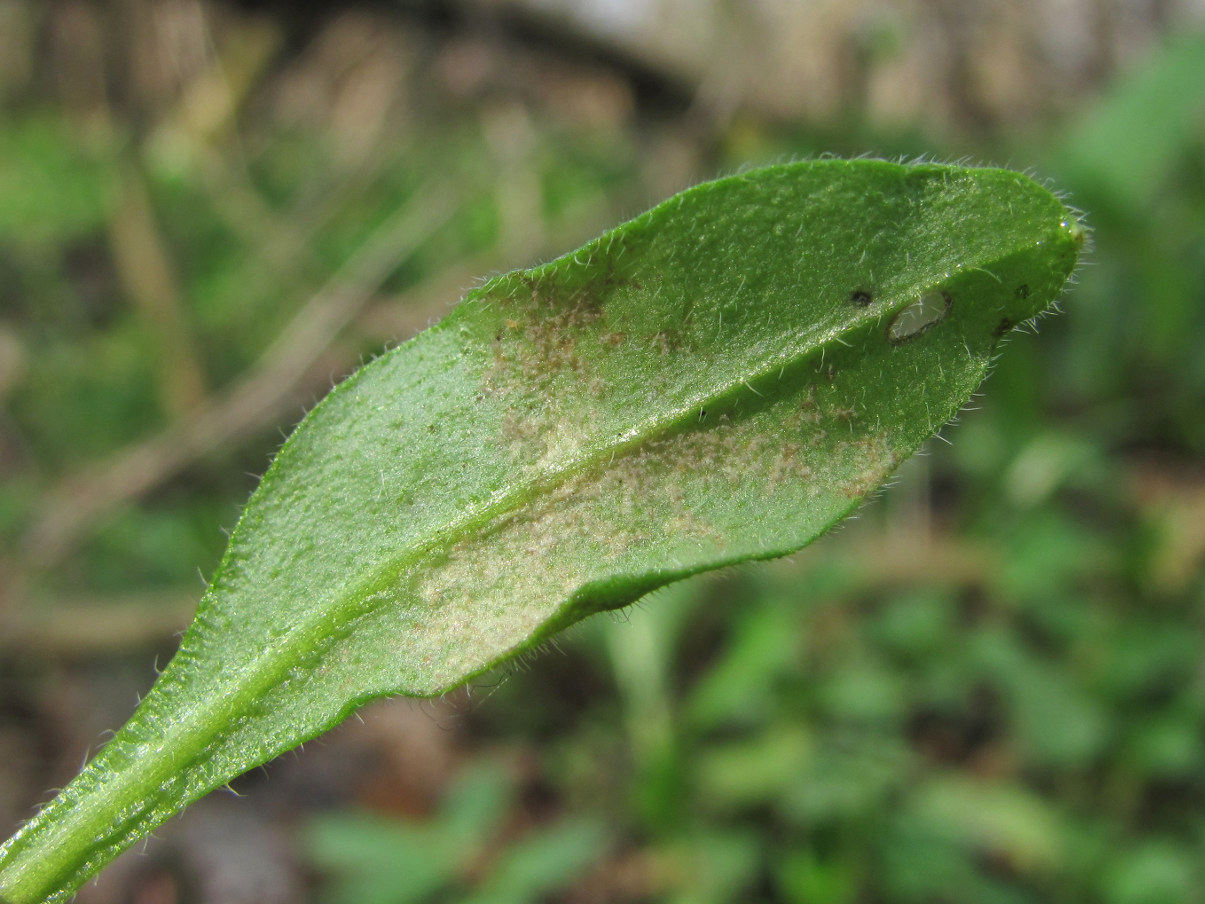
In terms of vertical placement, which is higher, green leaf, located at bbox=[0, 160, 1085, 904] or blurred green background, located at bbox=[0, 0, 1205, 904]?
green leaf, located at bbox=[0, 160, 1085, 904]

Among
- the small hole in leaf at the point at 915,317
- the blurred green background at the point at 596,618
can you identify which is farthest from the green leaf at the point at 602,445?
the blurred green background at the point at 596,618

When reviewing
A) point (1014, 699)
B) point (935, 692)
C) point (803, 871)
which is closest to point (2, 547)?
point (803, 871)

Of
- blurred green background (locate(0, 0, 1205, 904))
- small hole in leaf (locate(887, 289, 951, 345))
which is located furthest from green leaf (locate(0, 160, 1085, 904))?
blurred green background (locate(0, 0, 1205, 904))

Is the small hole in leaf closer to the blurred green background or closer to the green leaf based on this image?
the green leaf

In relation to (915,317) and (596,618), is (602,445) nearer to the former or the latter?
(915,317)

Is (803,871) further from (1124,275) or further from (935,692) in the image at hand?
(1124,275)

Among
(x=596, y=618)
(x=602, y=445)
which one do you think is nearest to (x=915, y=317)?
(x=602, y=445)

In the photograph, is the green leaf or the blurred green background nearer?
the green leaf
